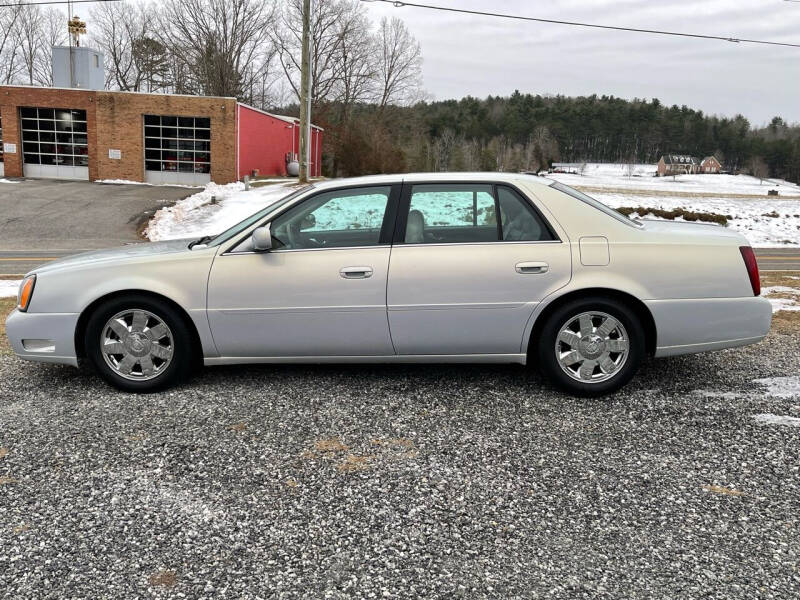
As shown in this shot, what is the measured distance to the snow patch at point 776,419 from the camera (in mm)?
4129

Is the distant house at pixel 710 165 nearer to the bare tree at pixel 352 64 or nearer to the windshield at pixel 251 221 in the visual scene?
the bare tree at pixel 352 64

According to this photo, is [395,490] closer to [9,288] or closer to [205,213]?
[9,288]

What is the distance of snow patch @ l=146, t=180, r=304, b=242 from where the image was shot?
18609 millimetres

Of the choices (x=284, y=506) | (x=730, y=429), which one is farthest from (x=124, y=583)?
(x=730, y=429)

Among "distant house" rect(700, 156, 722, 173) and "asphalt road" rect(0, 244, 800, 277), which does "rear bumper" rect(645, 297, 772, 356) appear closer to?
"asphalt road" rect(0, 244, 800, 277)

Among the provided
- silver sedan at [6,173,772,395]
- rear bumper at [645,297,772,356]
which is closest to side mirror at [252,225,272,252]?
silver sedan at [6,173,772,395]

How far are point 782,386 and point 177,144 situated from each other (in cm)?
3107

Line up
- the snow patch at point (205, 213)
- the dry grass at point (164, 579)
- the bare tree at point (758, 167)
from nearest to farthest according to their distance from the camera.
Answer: the dry grass at point (164, 579) → the snow patch at point (205, 213) → the bare tree at point (758, 167)

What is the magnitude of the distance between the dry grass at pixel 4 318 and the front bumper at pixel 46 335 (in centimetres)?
129

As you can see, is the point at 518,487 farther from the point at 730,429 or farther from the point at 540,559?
the point at 730,429

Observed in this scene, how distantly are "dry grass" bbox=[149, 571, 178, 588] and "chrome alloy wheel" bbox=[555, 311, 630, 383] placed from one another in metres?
2.86

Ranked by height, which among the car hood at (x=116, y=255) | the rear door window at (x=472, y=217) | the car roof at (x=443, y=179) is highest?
the car roof at (x=443, y=179)

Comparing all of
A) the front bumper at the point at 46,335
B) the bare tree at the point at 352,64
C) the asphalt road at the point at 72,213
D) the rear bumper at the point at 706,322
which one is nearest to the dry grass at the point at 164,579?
the front bumper at the point at 46,335

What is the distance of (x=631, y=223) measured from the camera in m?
4.77
